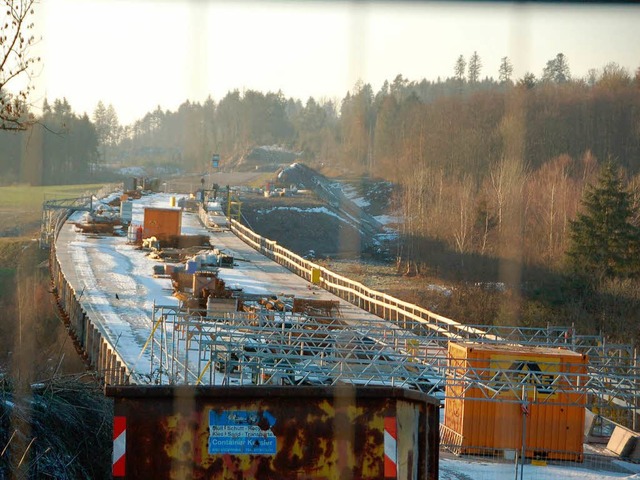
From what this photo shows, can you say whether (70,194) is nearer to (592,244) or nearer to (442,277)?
(442,277)

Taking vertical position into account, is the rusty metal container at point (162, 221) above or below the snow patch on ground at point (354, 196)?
below

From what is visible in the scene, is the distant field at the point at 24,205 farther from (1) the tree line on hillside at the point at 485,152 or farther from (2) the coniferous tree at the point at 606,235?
(2) the coniferous tree at the point at 606,235

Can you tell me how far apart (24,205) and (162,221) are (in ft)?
67.0

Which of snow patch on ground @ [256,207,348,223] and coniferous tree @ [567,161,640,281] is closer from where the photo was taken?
coniferous tree @ [567,161,640,281]

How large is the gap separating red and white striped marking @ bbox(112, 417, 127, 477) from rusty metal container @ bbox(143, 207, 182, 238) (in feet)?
123

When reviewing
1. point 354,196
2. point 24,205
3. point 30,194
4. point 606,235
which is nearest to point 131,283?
point 606,235

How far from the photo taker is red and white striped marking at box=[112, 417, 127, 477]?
6.02m

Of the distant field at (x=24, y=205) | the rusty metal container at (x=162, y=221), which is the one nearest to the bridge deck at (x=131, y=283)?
the rusty metal container at (x=162, y=221)

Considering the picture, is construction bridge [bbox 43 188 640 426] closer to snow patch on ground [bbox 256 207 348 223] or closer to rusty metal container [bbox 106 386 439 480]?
rusty metal container [bbox 106 386 439 480]

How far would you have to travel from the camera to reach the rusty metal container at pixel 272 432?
20.0ft

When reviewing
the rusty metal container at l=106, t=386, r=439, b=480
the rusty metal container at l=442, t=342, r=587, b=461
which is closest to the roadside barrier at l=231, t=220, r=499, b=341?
the rusty metal container at l=442, t=342, r=587, b=461

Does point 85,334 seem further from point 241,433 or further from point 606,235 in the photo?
point 606,235

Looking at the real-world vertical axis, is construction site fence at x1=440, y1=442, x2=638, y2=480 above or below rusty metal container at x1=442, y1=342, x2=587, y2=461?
below

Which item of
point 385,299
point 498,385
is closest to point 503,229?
point 385,299
